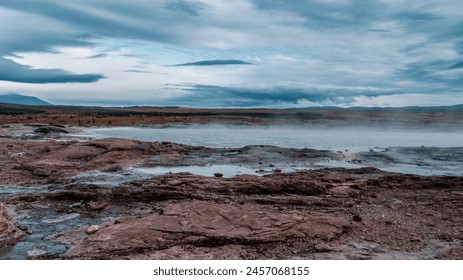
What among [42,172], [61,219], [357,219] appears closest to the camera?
[357,219]

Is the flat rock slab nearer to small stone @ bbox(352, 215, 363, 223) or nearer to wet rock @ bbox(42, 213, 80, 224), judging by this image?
small stone @ bbox(352, 215, 363, 223)

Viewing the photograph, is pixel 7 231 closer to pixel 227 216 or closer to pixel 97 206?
pixel 97 206

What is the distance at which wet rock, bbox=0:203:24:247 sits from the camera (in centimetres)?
875

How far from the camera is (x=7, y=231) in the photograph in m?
9.05

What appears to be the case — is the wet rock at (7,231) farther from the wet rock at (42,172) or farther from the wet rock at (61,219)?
the wet rock at (42,172)

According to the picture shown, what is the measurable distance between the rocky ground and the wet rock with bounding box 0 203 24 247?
30 millimetres

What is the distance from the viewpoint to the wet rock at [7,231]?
8750mm

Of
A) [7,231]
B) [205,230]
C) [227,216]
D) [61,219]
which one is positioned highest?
[227,216]

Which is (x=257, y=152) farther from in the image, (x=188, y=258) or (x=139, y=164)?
(x=188, y=258)

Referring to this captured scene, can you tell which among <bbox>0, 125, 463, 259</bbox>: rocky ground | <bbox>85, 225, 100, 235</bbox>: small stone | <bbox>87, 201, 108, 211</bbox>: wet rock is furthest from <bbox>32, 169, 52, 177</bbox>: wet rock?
<bbox>85, 225, 100, 235</bbox>: small stone

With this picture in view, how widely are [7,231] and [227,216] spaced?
4.57 m

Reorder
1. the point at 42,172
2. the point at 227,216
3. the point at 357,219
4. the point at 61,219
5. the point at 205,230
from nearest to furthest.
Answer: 1. the point at 205,230
2. the point at 227,216
3. the point at 357,219
4. the point at 61,219
5. the point at 42,172

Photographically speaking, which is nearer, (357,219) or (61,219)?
(357,219)

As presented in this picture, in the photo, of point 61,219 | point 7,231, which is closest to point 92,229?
point 7,231
